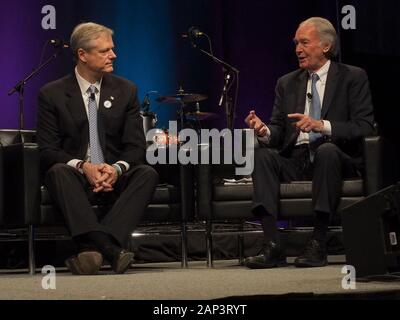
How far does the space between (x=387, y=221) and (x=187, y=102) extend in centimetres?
368

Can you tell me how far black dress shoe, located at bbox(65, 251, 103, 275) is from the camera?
368cm

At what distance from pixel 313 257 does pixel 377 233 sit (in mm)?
837

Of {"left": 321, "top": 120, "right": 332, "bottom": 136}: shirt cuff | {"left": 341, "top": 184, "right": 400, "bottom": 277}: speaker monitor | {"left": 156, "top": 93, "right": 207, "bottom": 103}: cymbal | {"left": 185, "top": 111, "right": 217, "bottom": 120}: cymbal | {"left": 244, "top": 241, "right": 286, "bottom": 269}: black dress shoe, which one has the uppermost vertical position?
{"left": 156, "top": 93, "right": 207, "bottom": 103}: cymbal

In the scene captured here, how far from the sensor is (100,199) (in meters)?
3.99

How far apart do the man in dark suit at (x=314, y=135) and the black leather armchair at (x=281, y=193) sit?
0.08 m

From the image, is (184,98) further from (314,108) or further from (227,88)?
(314,108)

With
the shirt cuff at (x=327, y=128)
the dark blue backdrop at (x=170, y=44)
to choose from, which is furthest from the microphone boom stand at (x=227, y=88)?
the shirt cuff at (x=327, y=128)

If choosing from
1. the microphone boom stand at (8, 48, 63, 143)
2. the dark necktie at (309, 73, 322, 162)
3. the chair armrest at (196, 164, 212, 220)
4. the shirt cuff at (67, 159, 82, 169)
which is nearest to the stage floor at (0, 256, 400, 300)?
the chair armrest at (196, 164, 212, 220)

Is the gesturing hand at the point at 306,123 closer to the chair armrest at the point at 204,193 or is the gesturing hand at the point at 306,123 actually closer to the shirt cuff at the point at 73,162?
the chair armrest at the point at 204,193

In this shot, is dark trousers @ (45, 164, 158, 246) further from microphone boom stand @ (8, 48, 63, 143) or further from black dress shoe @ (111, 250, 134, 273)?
microphone boom stand @ (8, 48, 63, 143)

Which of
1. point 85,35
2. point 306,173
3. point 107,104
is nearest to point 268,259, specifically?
point 306,173

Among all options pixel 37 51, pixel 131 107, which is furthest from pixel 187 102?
pixel 131 107

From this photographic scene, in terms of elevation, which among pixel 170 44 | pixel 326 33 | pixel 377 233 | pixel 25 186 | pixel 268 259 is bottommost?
pixel 268 259

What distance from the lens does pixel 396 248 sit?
10.1ft
